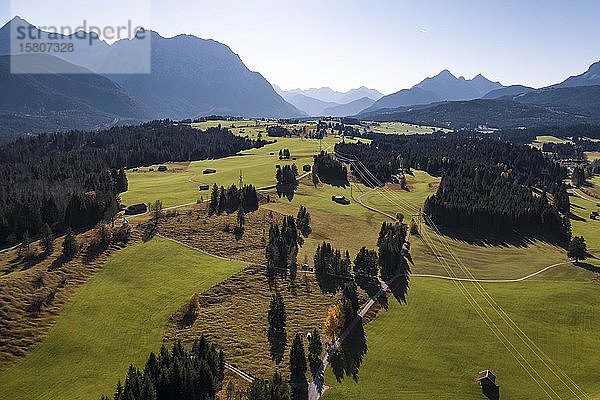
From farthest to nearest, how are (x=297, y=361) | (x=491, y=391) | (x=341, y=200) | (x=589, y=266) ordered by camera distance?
(x=341, y=200)
(x=589, y=266)
(x=491, y=391)
(x=297, y=361)

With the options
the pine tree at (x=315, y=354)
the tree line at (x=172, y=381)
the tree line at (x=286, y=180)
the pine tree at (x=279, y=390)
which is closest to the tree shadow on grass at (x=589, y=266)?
the pine tree at (x=315, y=354)

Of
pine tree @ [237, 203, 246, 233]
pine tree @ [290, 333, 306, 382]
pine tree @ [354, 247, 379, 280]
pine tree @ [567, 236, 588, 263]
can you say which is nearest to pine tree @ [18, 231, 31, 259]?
pine tree @ [237, 203, 246, 233]

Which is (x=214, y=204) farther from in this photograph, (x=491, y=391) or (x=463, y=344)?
(x=491, y=391)

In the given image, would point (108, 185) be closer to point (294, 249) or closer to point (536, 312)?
point (294, 249)

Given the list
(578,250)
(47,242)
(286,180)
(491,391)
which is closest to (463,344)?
(491,391)

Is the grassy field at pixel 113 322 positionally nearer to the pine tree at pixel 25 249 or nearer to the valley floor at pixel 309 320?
the valley floor at pixel 309 320

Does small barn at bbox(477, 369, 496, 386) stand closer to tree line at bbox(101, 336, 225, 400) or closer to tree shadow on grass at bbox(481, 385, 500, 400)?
tree shadow on grass at bbox(481, 385, 500, 400)

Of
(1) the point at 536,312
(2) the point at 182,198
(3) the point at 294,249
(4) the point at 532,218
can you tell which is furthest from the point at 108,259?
(4) the point at 532,218
